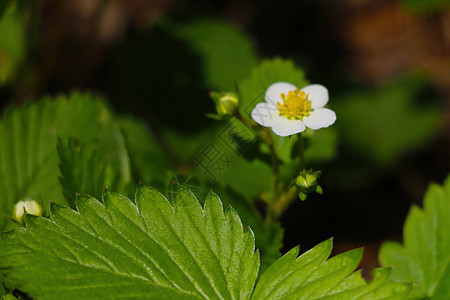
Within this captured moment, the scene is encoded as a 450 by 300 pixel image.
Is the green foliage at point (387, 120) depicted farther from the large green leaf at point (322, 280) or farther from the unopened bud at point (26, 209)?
the unopened bud at point (26, 209)

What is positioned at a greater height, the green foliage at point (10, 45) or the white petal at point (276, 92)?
the green foliage at point (10, 45)

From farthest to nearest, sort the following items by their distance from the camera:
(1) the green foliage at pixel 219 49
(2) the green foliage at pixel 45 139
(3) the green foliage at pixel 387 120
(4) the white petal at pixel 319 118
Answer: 1. (3) the green foliage at pixel 387 120
2. (1) the green foliage at pixel 219 49
3. (2) the green foliage at pixel 45 139
4. (4) the white petal at pixel 319 118

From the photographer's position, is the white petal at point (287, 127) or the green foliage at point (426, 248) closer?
Answer: the white petal at point (287, 127)

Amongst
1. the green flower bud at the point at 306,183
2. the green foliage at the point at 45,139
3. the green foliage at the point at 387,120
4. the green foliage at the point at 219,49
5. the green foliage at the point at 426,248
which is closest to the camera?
the green flower bud at the point at 306,183

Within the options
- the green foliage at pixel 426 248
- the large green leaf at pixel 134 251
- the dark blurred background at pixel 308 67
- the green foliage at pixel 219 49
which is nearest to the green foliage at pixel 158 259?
the large green leaf at pixel 134 251

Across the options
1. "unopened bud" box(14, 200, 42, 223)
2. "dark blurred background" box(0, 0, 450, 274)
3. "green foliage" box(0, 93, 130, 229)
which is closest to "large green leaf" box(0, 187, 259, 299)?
"unopened bud" box(14, 200, 42, 223)

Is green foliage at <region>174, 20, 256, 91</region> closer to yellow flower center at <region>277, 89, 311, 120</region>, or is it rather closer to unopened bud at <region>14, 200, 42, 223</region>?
yellow flower center at <region>277, 89, 311, 120</region>

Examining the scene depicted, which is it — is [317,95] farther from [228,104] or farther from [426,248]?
[426,248]

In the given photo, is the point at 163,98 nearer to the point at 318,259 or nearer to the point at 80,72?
the point at 80,72
